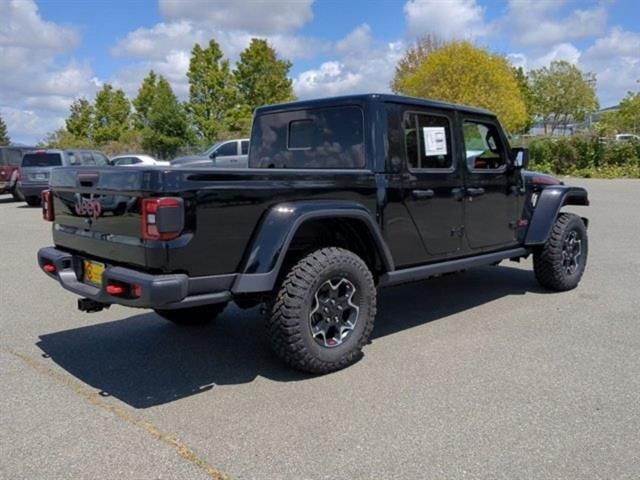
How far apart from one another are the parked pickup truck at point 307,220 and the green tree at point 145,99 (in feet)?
123

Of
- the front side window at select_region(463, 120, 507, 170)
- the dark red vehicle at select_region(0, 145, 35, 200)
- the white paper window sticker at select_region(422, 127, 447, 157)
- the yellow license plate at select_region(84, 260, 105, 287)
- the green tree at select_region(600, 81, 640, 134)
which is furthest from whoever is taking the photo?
the green tree at select_region(600, 81, 640, 134)

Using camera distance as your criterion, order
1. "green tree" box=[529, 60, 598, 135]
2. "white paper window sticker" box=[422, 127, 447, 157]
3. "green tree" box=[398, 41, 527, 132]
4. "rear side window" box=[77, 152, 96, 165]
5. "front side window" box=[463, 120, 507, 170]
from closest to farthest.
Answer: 1. "white paper window sticker" box=[422, 127, 447, 157]
2. "front side window" box=[463, 120, 507, 170]
3. "rear side window" box=[77, 152, 96, 165]
4. "green tree" box=[398, 41, 527, 132]
5. "green tree" box=[529, 60, 598, 135]

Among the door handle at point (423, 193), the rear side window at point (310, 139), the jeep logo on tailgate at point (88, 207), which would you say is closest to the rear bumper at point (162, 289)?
the jeep logo on tailgate at point (88, 207)

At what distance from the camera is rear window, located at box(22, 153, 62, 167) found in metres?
16.8

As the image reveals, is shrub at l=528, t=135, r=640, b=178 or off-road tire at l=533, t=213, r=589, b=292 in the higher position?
shrub at l=528, t=135, r=640, b=178

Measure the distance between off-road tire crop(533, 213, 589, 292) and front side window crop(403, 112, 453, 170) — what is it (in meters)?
1.83

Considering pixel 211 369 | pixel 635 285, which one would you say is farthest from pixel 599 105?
pixel 211 369

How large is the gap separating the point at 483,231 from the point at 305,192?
7.24 feet

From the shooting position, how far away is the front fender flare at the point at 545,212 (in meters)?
6.01

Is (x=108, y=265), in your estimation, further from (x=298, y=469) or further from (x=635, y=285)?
(x=635, y=285)

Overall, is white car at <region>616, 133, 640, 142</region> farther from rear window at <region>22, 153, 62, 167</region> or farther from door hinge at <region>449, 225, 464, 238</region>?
door hinge at <region>449, 225, 464, 238</region>

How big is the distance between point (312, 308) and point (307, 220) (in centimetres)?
62

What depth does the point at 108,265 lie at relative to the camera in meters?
3.80

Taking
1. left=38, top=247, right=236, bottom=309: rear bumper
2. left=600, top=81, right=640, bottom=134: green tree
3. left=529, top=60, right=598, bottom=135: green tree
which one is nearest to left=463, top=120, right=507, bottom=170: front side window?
left=38, top=247, right=236, bottom=309: rear bumper
